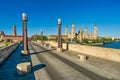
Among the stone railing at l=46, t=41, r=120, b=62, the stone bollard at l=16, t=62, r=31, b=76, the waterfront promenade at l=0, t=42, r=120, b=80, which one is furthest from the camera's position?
the stone railing at l=46, t=41, r=120, b=62

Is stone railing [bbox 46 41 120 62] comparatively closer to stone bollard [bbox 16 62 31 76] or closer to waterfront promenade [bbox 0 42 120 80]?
waterfront promenade [bbox 0 42 120 80]

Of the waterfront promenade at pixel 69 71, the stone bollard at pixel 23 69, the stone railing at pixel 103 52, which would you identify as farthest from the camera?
the stone railing at pixel 103 52

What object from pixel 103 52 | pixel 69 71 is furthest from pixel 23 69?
pixel 103 52

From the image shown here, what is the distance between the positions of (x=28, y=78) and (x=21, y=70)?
1.34 m

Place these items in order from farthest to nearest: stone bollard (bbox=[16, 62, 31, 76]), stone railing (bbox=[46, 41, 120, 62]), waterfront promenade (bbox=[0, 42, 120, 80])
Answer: stone railing (bbox=[46, 41, 120, 62])
stone bollard (bbox=[16, 62, 31, 76])
waterfront promenade (bbox=[0, 42, 120, 80])

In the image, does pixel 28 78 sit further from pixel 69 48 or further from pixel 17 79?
pixel 69 48

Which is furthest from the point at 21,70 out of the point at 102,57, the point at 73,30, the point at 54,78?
the point at 73,30

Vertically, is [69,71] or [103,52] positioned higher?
[103,52]

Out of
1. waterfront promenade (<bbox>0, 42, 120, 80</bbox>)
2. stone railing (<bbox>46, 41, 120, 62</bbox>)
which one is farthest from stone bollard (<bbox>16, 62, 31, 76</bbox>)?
stone railing (<bbox>46, 41, 120, 62</bbox>)

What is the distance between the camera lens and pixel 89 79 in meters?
Result: 10.7

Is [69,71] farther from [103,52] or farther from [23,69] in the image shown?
[103,52]

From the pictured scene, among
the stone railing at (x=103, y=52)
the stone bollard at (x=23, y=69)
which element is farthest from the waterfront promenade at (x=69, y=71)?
the stone railing at (x=103, y=52)

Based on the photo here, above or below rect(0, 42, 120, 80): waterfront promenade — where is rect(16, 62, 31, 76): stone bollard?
above

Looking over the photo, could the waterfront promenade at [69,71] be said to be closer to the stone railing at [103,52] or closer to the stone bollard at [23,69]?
the stone bollard at [23,69]
